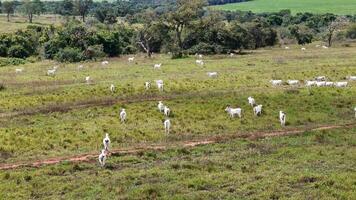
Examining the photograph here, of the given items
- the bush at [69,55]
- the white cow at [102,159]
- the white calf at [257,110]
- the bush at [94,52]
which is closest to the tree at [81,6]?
the bush at [94,52]

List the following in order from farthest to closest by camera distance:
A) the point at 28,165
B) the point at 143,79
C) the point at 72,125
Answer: the point at 143,79, the point at 72,125, the point at 28,165

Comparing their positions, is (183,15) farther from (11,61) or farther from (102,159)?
(102,159)

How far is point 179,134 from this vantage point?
31578mm

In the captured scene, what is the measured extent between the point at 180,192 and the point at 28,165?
8.45m

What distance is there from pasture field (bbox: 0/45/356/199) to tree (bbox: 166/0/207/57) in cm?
2792

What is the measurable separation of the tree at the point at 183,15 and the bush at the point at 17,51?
75.2 ft

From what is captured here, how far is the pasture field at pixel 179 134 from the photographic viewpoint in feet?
69.7

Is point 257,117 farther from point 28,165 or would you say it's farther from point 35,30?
point 35,30

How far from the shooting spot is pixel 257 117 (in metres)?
35.2

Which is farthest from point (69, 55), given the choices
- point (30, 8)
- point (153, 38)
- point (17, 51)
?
point (30, 8)

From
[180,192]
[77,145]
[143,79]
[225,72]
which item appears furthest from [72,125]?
[225,72]

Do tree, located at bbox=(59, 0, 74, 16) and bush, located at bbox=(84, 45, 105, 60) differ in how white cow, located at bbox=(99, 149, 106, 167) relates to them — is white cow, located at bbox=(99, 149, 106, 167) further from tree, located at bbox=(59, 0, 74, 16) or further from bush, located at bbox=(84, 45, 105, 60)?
tree, located at bbox=(59, 0, 74, 16)

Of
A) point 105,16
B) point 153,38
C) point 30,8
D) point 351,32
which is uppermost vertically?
point 30,8

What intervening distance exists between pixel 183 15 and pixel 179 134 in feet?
177
